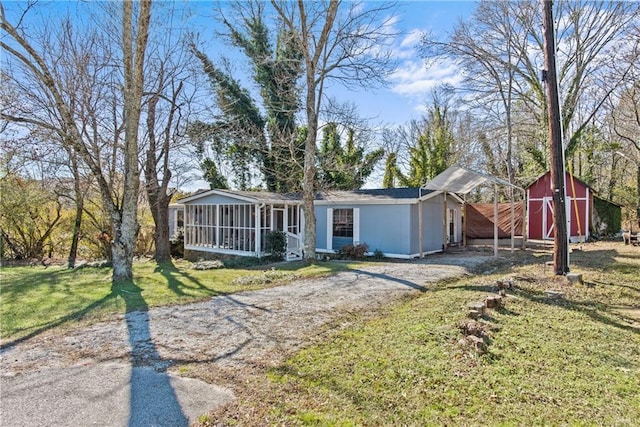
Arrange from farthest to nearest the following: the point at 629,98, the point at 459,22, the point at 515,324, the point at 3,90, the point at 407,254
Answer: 1. the point at 459,22
2. the point at 629,98
3. the point at 407,254
4. the point at 3,90
5. the point at 515,324

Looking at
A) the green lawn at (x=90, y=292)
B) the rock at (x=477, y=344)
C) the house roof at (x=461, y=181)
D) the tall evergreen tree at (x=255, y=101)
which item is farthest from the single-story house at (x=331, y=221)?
the rock at (x=477, y=344)

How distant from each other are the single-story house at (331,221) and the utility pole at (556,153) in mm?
5054

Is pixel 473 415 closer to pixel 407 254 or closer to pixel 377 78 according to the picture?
pixel 407 254

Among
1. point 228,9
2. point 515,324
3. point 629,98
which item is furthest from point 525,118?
point 515,324

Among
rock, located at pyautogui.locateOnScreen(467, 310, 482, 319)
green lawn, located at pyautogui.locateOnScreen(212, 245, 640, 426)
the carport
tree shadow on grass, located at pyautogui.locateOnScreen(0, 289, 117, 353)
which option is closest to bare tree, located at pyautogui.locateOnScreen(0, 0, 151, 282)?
tree shadow on grass, located at pyautogui.locateOnScreen(0, 289, 117, 353)

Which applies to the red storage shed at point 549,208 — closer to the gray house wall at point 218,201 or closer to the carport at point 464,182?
the carport at point 464,182

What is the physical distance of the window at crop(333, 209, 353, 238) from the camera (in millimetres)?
14906

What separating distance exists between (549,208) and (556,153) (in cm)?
1182

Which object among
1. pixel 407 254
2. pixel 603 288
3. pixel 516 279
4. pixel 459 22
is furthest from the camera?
pixel 459 22

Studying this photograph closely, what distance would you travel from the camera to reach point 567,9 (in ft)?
60.8

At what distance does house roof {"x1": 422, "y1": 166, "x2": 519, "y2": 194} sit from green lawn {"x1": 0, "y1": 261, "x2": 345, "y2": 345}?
16.6 ft

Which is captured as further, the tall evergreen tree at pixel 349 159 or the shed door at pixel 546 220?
the tall evergreen tree at pixel 349 159

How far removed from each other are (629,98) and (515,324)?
19.2 m

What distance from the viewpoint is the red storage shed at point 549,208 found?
17.7 meters
